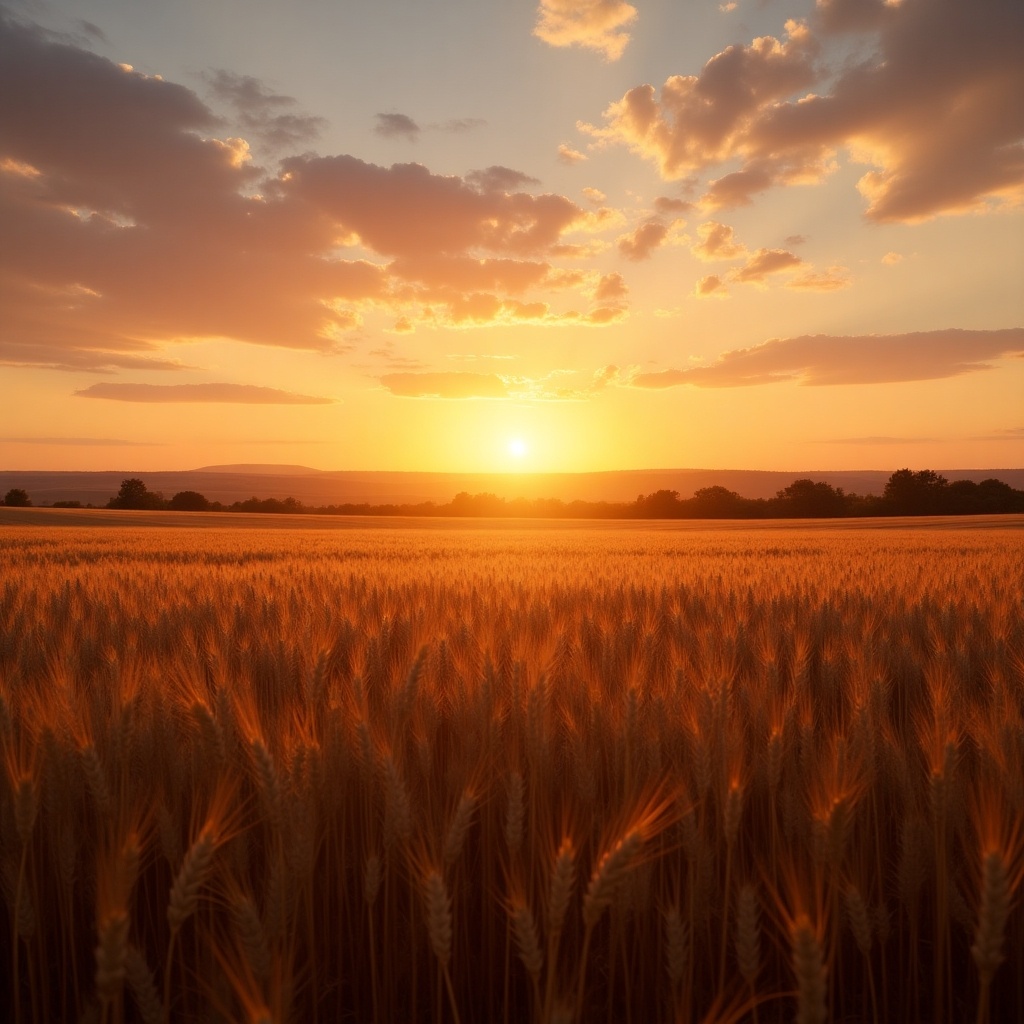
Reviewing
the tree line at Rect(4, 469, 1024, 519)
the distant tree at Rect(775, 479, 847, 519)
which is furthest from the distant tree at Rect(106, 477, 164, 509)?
the distant tree at Rect(775, 479, 847, 519)

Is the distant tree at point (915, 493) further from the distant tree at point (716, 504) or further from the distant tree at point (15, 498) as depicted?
the distant tree at point (15, 498)

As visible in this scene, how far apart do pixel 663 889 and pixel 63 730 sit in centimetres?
157

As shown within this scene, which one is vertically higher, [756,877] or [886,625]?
[886,625]

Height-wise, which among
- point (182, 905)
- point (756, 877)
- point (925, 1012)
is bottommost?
point (925, 1012)

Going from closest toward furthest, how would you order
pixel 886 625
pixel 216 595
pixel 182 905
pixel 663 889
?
1. pixel 182 905
2. pixel 663 889
3. pixel 886 625
4. pixel 216 595

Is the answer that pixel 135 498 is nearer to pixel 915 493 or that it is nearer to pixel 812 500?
pixel 812 500

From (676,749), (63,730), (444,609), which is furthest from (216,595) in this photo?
(676,749)

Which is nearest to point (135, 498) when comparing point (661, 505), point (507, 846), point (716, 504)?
point (661, 505)

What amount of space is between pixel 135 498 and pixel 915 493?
144 feet

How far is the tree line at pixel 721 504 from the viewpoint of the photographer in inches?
1513

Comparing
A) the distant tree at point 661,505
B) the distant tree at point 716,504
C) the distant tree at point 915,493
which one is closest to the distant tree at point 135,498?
the distant tree at point 661,505

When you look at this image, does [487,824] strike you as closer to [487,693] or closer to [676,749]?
[487,693]

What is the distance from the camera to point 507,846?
1.83 meters

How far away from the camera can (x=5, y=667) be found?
2.95m
